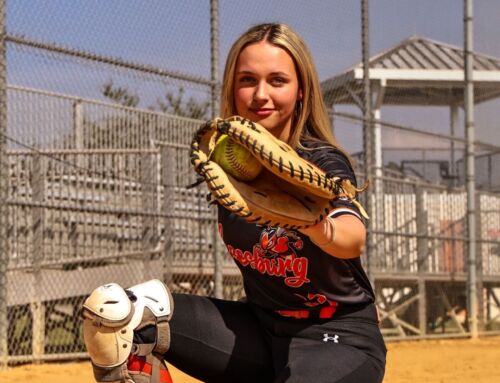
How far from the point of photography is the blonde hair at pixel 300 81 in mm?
3447

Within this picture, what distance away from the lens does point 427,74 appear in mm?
16688

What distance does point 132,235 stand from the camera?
8.82 meters

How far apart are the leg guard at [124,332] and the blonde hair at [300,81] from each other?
0.74 meters

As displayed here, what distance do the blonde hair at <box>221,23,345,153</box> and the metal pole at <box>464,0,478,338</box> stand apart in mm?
9427

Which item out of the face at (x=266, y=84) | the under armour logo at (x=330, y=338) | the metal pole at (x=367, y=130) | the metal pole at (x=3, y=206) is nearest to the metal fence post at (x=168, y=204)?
the metal pole at (x=3, y=206)

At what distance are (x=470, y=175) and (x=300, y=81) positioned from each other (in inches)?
→ 377

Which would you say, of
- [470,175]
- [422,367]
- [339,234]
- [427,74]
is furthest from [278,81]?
[427,74]

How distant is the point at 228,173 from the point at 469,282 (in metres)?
10.3

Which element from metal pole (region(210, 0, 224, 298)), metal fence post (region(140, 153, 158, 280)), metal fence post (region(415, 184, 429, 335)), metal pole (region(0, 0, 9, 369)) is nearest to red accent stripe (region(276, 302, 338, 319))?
metal pole (region(0, 0, 9, 369))

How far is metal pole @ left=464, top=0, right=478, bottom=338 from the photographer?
12672mm

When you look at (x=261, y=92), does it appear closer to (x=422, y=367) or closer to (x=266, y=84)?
(x=266, y=84)

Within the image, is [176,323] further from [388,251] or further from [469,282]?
[469,282]

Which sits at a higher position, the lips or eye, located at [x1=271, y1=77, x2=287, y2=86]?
eye, located at [x1=271, y1=77, x2=287, y2=86]

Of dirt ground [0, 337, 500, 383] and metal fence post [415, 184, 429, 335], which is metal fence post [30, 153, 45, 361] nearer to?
dirt ground [0, 337, 500, 383]
